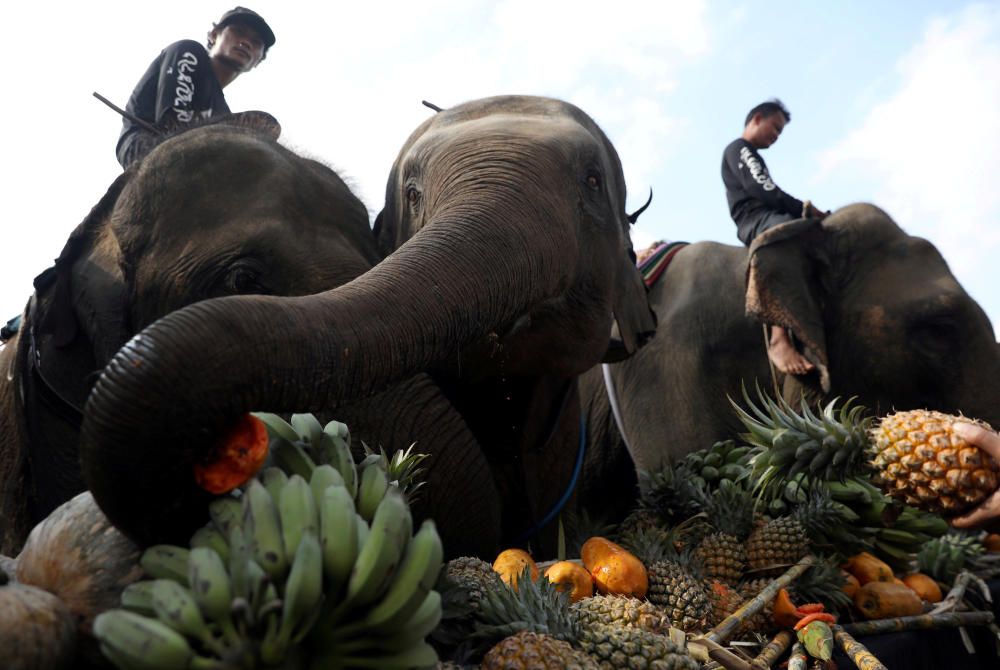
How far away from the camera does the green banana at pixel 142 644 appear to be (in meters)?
1.32

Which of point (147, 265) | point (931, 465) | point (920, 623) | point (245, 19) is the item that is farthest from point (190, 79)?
point (920, 623)

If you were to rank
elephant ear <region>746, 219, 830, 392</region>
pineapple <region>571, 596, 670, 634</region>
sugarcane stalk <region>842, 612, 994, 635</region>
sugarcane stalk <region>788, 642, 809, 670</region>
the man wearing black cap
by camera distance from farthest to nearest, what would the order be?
elephant ear <region>746, 219, 830, 392</region> → the man wearing black cap → sugarcane stalk <region>842, 612, 994, 635</region> → sugarcane stalk <region>788, 642, 809, 670</region> → pineapple <region>571, 596, 670, 634</region>

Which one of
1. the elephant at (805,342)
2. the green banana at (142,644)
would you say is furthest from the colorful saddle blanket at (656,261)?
the green banana at (142,644)

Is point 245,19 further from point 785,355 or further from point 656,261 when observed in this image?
point 785,355

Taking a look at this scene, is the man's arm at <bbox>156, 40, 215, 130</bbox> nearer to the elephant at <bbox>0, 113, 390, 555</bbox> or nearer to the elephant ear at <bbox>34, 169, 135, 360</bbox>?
the elephant at <bbox>0, 113, 390, 555</bbox>

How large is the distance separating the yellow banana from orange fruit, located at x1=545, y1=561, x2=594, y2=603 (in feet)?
4.12

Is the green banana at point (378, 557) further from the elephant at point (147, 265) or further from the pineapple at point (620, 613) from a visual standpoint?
the elephant at point (147, 265)

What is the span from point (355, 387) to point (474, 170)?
128 cm

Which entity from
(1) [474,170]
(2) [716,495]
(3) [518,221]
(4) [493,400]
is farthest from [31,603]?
(2) [716,495]

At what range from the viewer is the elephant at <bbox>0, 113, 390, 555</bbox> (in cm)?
336

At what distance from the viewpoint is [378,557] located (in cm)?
147

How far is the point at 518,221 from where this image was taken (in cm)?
275

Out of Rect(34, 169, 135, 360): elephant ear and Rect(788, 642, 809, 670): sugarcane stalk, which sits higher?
Rect(34, 169, 135, 360): elephant ear

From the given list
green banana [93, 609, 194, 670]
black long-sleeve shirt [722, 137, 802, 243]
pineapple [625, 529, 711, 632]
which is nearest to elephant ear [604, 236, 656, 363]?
pineapple [625, 529, 711, 632]
